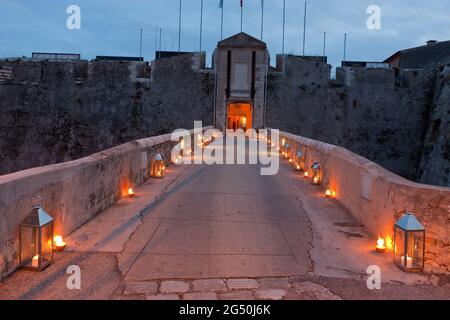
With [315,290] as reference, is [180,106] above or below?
above

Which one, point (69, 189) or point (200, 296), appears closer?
point (200, 296)

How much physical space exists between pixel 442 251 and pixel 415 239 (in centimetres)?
27

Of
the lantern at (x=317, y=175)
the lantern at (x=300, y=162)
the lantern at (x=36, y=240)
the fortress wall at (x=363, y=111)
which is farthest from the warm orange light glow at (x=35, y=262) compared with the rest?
the fortress wall at (x=363, y=111)

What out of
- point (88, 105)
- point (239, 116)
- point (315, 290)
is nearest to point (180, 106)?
point (88, 105)

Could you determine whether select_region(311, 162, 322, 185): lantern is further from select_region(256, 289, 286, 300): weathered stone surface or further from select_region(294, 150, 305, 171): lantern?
select_region(256, 289, 286, 300): weathered stone surface

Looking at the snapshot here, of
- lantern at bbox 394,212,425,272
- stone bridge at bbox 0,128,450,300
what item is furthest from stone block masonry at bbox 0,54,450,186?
lantern at bbox 394,212,425,272

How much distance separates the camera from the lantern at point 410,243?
13.1 feet

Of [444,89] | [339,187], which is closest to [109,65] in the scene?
[444,89]

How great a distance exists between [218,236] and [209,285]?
145 cm

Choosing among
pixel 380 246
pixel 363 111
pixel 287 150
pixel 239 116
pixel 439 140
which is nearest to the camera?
pixel 380 246

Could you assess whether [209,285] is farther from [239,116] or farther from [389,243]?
[239,116]

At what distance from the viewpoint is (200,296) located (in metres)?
3.40

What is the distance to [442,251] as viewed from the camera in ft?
13.3

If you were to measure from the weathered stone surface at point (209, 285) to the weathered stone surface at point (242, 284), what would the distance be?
0.06 metres
